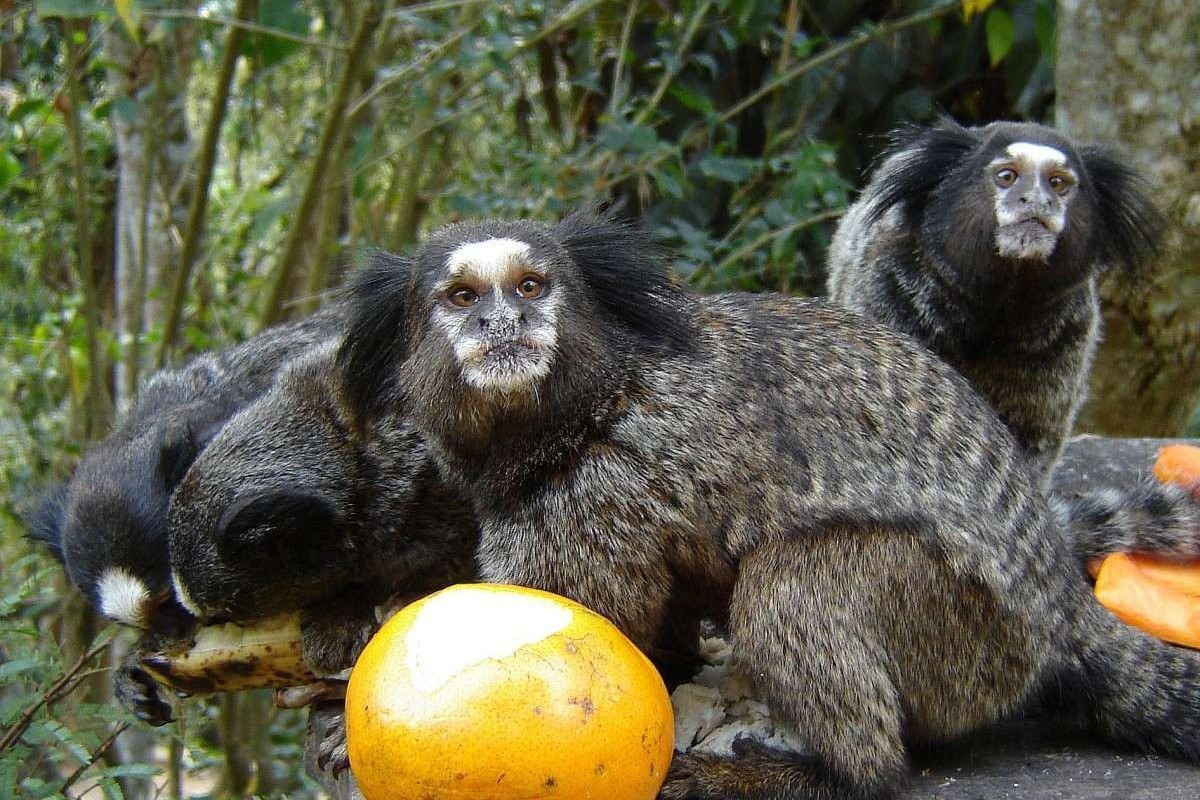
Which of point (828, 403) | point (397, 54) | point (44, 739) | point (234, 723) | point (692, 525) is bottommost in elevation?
point (234, 723)

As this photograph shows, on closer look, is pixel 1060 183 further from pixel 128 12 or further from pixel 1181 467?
pixel 128 12

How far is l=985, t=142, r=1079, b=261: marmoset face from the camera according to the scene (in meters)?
4.01

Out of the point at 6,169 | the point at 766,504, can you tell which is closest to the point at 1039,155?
the point at 766,504

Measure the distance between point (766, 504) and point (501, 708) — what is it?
869 millimetres

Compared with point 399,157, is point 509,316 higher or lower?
higher

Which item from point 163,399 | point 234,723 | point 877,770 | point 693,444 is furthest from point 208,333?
point 877,770

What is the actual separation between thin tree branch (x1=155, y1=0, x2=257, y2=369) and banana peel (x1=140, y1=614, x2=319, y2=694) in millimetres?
2116

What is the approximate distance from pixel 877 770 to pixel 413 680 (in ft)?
3.49

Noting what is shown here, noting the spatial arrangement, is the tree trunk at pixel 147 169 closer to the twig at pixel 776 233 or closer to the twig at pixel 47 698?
the twig at pixel 47 698

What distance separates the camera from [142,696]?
3.81 m

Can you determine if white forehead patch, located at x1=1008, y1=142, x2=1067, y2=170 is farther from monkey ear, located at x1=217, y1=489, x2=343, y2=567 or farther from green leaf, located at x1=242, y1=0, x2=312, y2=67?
green leaf, located at x1=242, y1=0, x2=312, y2=67

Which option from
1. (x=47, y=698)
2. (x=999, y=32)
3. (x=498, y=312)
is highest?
(x=999, y=32)

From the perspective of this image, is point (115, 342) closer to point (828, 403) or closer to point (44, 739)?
point (44, 739)

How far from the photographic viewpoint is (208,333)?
302 inches
